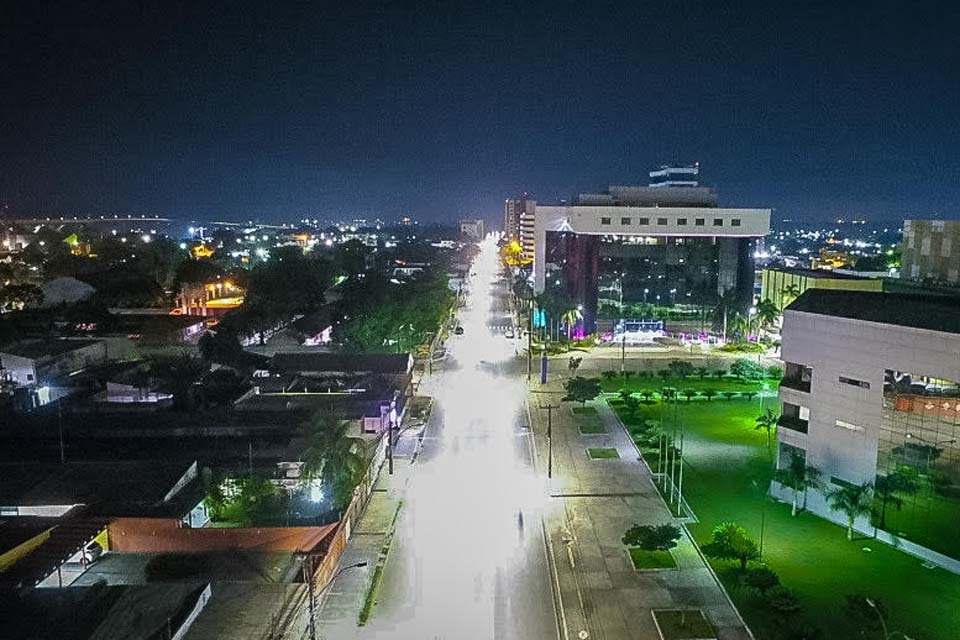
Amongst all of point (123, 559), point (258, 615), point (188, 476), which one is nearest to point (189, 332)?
point (188, 476)

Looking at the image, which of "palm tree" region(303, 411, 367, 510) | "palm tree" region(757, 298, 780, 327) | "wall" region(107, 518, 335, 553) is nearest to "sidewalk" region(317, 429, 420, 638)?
→ "palm tree" region(303, 411, 367, 510)

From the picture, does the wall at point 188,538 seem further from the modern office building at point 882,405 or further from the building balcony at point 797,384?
the building balcony at point 797,384

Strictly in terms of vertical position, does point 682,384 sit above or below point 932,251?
below

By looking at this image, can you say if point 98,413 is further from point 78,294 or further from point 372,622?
point 78,294

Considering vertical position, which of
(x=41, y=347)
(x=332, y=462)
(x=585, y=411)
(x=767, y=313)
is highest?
(x=767, y=313)

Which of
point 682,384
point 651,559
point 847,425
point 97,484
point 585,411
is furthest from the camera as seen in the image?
point 682,384

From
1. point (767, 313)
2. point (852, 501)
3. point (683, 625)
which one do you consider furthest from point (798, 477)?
point (767, 313)

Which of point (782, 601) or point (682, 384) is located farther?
point (682, 384)

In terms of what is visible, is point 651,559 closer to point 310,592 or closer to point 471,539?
point 471,539
